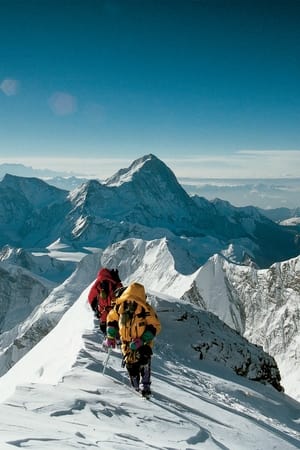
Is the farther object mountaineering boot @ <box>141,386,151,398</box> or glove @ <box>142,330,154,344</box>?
mountaineering boot @ <box>141,386,151,398</box>

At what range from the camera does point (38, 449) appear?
7434 mm

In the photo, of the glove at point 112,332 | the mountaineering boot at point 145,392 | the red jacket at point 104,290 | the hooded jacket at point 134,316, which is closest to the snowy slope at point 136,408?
the mountaineering boot at point 145,392

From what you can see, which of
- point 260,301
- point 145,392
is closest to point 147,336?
point 145,392

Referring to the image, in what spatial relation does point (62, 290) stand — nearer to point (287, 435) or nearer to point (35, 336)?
point (35, 336)

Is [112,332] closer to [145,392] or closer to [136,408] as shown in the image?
[145,392]

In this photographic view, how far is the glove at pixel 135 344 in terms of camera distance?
13.4 meters

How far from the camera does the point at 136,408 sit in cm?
1296

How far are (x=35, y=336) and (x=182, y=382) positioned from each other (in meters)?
124

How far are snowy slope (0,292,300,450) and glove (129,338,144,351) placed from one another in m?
1.54

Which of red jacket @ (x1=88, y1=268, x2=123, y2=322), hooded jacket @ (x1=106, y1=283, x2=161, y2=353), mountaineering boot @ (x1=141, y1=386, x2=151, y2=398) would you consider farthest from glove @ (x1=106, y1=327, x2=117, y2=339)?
red jacket @ (x1=88, y1=268, x2=123, y2=322)

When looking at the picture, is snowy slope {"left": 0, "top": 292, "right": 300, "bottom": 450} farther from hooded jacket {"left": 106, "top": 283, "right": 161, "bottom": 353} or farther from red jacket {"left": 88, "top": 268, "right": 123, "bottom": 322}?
hooded jacket {"left": 106, "top": 283, "right": 161, "bottom": 353}

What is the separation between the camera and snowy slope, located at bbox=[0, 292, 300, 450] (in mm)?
9602

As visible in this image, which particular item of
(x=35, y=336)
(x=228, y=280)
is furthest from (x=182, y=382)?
(x=228, y=280)

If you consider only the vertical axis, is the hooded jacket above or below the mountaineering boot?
above
